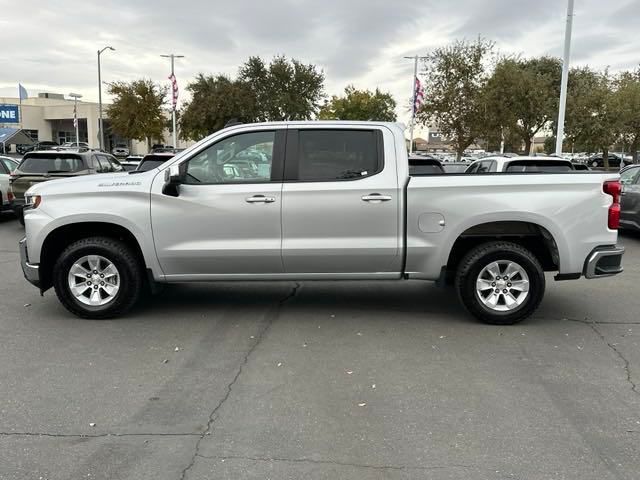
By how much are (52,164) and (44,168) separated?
20 cm

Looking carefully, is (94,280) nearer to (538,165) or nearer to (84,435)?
(84,435)

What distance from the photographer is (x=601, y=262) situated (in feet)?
18.5

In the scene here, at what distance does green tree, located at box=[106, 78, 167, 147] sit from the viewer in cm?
4953

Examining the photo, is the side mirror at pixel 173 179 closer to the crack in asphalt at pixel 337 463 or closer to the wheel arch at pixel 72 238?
the wheel arch at pixel 72 238

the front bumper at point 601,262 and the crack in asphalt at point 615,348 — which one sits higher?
the front bumper at point 601,262

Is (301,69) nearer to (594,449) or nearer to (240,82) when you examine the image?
(240,82)

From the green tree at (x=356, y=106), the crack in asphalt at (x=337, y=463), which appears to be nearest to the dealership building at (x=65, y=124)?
the green tree at (x=356, y=106)

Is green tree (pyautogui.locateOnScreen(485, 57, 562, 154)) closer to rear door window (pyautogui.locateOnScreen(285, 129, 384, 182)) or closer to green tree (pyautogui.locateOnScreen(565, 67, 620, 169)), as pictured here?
green tree (pyautogui.locateOnScreen(565, 67, 620, 169))

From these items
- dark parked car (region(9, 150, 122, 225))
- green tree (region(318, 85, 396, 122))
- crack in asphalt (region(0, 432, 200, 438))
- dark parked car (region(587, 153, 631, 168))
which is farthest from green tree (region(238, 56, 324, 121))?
crack in asphalt (region(0, 432, 200, 438))

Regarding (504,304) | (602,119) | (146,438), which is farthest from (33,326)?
(602,119)

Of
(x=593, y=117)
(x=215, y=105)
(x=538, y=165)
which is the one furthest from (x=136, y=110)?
(x=538, y=165)

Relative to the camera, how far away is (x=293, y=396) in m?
4.10

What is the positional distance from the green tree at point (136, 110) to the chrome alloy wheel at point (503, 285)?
4783 cm

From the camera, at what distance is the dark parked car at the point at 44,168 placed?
40.4 ft
